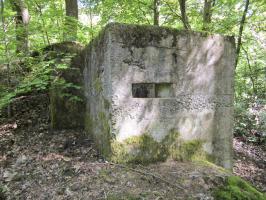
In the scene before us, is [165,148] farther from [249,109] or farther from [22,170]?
[249,109]

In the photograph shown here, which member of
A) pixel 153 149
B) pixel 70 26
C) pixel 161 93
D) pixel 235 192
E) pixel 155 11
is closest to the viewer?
pixel 235 192

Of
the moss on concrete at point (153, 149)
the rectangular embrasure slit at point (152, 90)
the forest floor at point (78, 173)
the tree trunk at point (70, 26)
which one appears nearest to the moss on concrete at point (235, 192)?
the forest floor at point (78, 173)

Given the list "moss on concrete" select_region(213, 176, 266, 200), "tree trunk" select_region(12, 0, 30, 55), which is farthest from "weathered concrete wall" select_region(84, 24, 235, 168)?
"tree trunk" select_region(12, 0, 30, 55)

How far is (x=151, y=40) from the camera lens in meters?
3.98

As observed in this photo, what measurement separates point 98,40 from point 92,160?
5.94 ft

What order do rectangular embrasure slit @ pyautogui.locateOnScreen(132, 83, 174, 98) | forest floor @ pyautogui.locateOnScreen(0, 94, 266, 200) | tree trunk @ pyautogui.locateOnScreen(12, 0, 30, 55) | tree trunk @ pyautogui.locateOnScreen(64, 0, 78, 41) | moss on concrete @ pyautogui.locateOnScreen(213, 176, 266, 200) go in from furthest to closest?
tree trunk @ pyautogui.locateOnScreen(64, 0, 78, 41) < tree trunk @ pyautogui.locateOnScreen(12, 0, 30, 55) < rectangular embrasure slit @ pyautogui.locateOnScreen(132, 83, 174, 98) < moss on concrete @ pyautogui.locateOnScreen(213, 176, 266, 200) < forest floor @ pyautogui.locateOnScreen(0, 94, 266, 200)

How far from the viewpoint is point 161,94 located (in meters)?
4.14

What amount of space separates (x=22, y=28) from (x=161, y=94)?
131 inches

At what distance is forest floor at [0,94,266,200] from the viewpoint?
3301 millimetres

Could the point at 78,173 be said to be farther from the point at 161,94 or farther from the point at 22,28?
the point at 22,28

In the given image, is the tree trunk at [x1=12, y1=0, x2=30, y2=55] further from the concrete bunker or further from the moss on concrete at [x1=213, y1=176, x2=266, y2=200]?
the moss on concrete at [x1=213, y1=176, x2=266, y2=200]

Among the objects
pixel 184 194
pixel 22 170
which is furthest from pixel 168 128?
pixel 22 170

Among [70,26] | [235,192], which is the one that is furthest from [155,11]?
[235,192]

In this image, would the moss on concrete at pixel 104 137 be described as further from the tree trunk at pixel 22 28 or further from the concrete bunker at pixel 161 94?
the tree trunk at pixel 22 28
